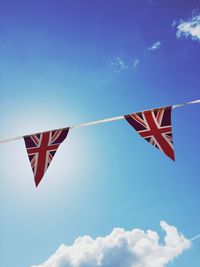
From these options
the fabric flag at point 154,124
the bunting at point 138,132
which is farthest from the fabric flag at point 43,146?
the fabric flag at point 154,124

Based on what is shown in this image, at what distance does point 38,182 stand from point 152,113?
271cm

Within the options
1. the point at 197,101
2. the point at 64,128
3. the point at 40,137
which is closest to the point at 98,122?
the point at 64,128

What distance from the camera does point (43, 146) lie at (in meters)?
8.00

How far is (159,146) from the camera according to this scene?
784cm

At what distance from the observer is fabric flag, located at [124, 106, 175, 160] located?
795 centimetres

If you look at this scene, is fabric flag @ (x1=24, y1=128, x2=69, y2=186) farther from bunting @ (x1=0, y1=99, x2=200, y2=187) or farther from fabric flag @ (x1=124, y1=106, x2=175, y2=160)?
→ fabric flag @ (x1=124, y1=106, x2=175, y2=160)

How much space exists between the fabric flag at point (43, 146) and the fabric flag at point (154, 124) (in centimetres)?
145

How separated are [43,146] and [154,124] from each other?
7.55ft

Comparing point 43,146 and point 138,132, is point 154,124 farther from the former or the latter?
point 43,146

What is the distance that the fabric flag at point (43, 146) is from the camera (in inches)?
308

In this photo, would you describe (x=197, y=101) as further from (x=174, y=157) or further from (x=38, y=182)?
(x=38, y=182)

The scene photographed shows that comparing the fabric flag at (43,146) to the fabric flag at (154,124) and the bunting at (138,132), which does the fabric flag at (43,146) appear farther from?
the fabric flag at (154,124)

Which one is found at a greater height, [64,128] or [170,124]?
[64,128]

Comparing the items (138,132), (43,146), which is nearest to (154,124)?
(138,132)
